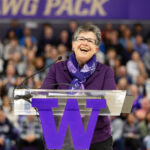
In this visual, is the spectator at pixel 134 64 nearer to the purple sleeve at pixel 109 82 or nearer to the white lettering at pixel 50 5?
the white lettering at pixel 50 5

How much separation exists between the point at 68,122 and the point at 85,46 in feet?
1.75

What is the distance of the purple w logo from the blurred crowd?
12.8 ft

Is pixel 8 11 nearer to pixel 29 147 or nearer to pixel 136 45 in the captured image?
pixel 29 147

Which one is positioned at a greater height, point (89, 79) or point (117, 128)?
point (89, 79)

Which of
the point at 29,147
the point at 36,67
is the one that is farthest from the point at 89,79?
the point at 36,67

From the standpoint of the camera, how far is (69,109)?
8.70 ft

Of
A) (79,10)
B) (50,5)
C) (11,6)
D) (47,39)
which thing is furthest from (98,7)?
(47,39)

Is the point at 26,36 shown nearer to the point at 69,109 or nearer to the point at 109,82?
the point at 109,82

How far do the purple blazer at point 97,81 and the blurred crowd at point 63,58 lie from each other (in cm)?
361

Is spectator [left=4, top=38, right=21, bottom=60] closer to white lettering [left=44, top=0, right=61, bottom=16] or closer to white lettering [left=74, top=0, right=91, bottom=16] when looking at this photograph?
white lettering [left=44, top=0, right=61, bottom=16]

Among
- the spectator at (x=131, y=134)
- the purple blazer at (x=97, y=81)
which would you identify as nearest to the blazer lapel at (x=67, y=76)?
the purple blazer at (x=97, y=81)

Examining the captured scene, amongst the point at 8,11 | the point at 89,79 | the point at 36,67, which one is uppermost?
the point at 8,11

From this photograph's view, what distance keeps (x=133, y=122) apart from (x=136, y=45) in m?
2.62

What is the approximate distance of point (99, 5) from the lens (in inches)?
224
